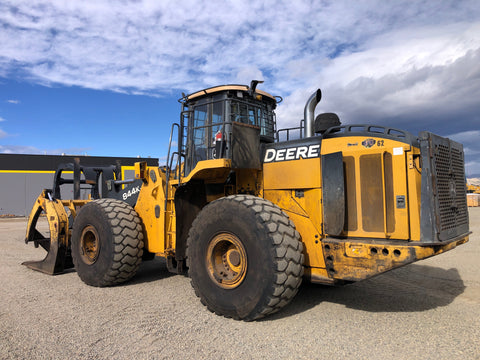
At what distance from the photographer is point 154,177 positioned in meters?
6.34

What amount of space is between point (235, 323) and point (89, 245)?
11.4 ft

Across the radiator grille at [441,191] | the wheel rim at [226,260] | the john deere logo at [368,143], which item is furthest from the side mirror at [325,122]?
the wheel rim at [226,260]

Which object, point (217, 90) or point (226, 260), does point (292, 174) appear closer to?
point (226, 260)

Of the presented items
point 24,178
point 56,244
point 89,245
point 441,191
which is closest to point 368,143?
point 441,191

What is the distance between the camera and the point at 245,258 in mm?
4277

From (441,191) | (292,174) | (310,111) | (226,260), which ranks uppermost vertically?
(310,111)

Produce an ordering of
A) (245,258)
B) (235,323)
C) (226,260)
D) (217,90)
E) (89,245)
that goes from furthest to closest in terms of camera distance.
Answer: (89,245), (217,90), (226,260), (245,258), (235,323)

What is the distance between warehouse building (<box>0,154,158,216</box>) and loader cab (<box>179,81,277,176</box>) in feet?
78.3

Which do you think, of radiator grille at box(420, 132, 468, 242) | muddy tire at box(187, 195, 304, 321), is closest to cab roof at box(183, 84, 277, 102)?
muddy tire at box(187, 195, 304, 321)

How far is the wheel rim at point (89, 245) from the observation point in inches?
240

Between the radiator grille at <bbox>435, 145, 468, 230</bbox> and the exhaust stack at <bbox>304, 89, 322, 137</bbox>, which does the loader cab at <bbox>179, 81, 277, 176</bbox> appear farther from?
the radiator grille at <bbox>435, 145, 468, 230</bbox>

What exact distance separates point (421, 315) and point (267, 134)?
320cm

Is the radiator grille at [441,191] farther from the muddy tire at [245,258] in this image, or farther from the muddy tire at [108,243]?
the muddy tire at [108,243]

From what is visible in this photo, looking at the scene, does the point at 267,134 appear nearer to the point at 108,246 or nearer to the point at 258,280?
the point at 258,280
